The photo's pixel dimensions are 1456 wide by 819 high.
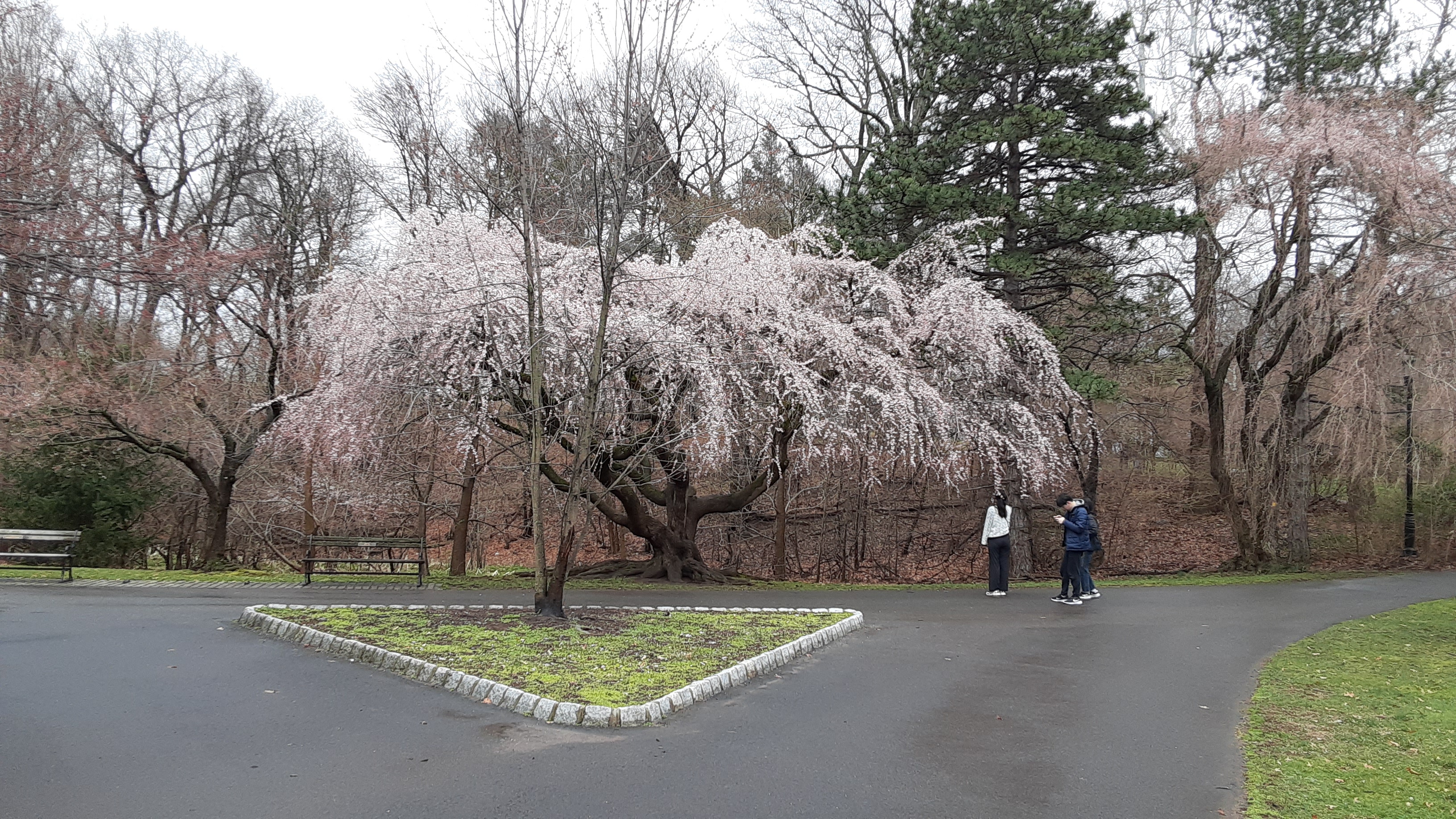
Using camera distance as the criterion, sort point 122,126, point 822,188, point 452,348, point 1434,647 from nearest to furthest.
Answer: point 1434,647 < point 452,348 < point 822,188 < point 122,126

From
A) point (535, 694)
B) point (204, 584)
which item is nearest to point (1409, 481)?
Answer: point (535, 694)

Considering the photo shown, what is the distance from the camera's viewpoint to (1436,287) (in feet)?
43.6

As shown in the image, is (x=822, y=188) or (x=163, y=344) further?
(x=163, y=344)

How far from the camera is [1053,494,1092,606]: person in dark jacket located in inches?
463

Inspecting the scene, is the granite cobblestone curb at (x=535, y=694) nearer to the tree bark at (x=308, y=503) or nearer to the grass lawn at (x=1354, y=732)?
the grass lawn at (x=1354, y=732)

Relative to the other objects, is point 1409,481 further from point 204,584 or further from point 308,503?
point 308,503

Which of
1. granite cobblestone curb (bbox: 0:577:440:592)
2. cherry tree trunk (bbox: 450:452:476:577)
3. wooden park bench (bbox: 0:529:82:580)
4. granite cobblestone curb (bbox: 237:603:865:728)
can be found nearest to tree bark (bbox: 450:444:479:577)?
cherry tree trunk (bbox: 450:452:476:577)

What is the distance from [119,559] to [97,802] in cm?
1603

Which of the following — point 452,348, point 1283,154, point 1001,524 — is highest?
point 1283,154

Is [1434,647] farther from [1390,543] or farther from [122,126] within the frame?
[122,126]

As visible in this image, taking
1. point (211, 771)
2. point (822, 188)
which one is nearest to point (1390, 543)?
point (822, 188)

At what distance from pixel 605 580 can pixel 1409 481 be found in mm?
16602

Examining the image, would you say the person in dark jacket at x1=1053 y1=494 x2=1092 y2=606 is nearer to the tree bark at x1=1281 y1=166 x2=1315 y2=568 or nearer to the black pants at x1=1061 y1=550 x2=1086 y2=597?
the black pants at x1=1061 y1=550 x2=1086 y2=597

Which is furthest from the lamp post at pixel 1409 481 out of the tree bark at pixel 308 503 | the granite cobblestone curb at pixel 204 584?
the tree bark at pixel 308 503
